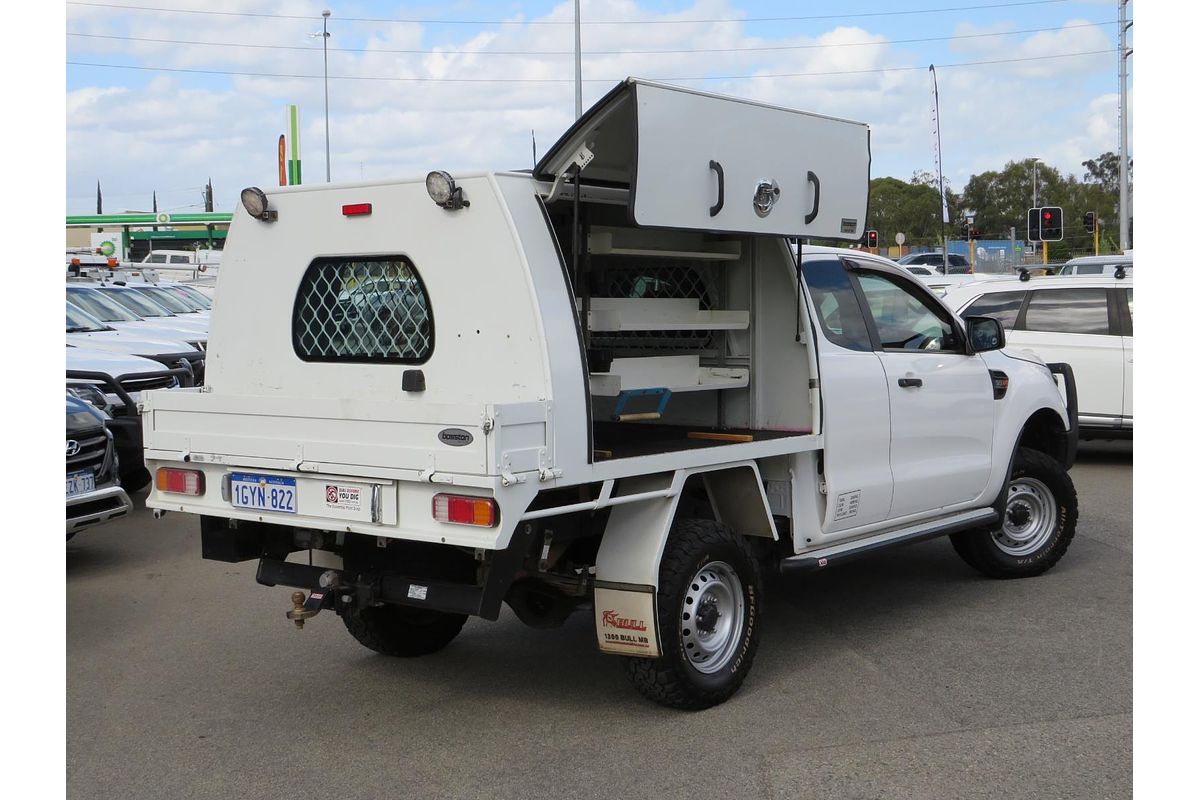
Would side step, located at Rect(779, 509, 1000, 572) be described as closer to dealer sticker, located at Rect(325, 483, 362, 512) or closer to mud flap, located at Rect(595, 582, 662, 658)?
mud flap, located at Rect(595, 582, 662, 658)

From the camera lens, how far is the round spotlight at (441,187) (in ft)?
17.0

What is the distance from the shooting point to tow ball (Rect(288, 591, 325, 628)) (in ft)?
18.1

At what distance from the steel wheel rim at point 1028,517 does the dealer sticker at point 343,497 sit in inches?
181

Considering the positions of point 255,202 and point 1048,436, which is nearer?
point 255,202

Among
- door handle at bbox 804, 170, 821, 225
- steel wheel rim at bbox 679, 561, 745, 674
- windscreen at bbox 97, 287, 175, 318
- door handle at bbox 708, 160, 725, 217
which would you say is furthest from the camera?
windscreen at bbox 97, 287, 175, 318

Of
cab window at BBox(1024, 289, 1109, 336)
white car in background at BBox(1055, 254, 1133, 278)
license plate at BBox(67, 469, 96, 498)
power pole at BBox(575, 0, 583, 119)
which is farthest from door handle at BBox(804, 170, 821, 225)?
power pole at BBox(575, 0, 583, 119)

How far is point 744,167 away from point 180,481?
114 inches

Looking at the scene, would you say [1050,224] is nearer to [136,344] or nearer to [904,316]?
[136,344]

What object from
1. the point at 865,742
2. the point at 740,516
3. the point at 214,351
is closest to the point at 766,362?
the point at 740,516

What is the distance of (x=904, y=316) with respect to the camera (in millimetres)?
7371

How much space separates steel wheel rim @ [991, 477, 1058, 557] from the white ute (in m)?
1.18

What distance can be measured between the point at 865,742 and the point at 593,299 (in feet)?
7.27

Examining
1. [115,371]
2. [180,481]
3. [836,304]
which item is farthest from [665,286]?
[115,371]

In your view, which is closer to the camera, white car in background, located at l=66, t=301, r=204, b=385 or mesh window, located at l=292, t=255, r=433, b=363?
mesh window, located at l=292, t=255, r=433, b=363
